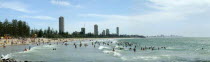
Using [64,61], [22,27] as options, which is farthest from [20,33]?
[64,61]

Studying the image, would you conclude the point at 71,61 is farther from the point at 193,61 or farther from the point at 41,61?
the point at 193,61

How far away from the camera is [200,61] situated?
46.3 metres

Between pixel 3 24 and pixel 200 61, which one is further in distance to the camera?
pixel 3 24

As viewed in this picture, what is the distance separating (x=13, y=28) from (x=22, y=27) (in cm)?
586

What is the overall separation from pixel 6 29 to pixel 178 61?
4913 inches

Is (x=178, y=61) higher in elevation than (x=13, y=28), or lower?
lower

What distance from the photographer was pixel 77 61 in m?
47.0

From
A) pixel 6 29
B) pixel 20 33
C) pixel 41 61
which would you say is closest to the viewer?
pixel 41 61

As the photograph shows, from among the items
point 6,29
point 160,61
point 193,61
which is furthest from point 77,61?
point 6,29

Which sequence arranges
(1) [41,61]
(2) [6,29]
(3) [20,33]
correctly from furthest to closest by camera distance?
(3) [20,33]
(2) [6,29]
(1) [41,61]

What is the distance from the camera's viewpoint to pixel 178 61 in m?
46.7

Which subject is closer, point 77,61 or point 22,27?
point 77,61

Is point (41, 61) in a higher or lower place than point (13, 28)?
lower

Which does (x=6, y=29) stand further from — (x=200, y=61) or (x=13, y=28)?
(x=200, y=61)
